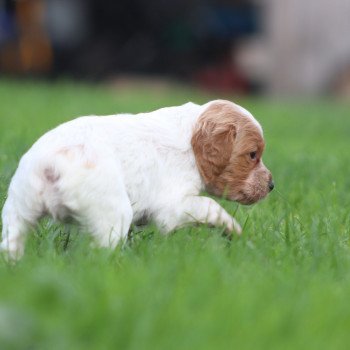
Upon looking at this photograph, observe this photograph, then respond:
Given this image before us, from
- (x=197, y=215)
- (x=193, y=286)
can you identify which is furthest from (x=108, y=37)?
(x=193, y=286)

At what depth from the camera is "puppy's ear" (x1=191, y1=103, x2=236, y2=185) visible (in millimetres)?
4223

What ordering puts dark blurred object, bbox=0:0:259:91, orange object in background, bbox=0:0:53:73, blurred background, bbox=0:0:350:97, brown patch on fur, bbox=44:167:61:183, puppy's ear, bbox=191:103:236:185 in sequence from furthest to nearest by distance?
blurred background, bbox=0:0:350:97, dark blurred object, bbox=0:0:259:91, orange object in background, bbox=0:0:53:73, puppy's ear, bbox=191:103:236:185, brown patch on fur, bbox=44:167:61:183

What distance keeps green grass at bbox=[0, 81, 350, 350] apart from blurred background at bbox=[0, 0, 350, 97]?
10986mm

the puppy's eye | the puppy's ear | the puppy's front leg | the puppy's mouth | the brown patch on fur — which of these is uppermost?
the brown patch on fur

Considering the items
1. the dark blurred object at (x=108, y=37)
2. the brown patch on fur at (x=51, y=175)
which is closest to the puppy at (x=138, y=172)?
the brown patch on fur at (x=51, y=175)

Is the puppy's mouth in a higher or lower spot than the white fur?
lower

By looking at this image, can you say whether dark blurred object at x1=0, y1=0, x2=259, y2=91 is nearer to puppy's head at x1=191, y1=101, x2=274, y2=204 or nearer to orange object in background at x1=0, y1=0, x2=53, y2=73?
orange object in background at x1=0, y1=0, x2=53, y2=73

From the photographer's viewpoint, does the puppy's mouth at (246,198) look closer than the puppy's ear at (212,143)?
No

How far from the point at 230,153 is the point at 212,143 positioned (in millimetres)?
98

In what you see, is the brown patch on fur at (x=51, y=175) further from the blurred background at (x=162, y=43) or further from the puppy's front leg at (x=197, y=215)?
the blurred background at (x=162, y=43)

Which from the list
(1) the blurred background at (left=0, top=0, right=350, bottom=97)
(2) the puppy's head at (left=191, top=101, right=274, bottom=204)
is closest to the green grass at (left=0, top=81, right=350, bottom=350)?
(2) the puppy's head at (left=191, top=101, right=274, bottom=204)

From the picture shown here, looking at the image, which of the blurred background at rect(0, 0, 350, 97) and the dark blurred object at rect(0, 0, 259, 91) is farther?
the blurred background at rect(0, 0, 350, 97)

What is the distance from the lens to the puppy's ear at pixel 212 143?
13.9 ft

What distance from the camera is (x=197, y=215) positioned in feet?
13.3
